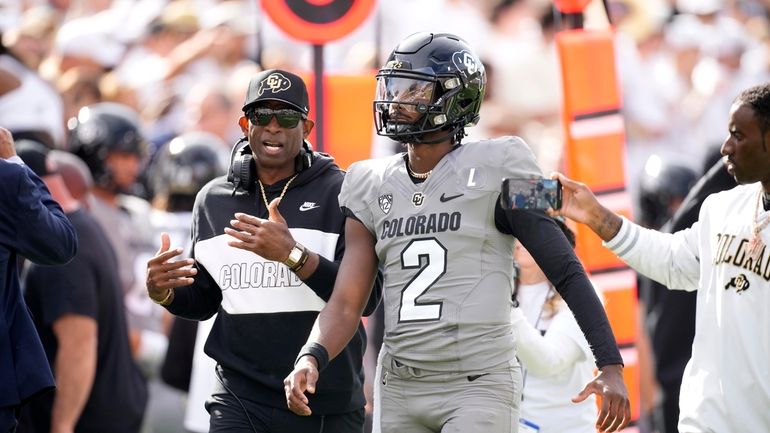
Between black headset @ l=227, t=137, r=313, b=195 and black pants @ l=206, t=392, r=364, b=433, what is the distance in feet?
2.90

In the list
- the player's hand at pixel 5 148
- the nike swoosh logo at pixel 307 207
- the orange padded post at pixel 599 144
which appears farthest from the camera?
the orange padded post at pixel 599 144

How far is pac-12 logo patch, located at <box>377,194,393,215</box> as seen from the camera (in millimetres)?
5664

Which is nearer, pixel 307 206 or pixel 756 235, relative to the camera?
pixel 756 235

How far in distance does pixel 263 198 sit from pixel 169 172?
151 inches

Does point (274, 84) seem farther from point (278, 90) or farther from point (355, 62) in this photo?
point (355, 62)

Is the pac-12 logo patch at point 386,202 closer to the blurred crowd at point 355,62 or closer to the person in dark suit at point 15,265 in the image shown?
the person in dark suit at point 15,265

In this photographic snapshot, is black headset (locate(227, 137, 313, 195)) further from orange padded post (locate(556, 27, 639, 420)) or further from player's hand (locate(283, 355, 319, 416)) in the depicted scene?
orange padded post (locate(556, 27, 639, 420))

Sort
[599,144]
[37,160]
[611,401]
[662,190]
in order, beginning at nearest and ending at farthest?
[611,401] → [37,160] → [599,144] → [662,190]

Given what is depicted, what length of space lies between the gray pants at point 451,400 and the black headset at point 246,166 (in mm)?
1205

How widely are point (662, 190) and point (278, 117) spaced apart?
19.1ft

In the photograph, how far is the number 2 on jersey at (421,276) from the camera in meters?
5.51

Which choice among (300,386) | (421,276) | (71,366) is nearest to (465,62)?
(421,276)

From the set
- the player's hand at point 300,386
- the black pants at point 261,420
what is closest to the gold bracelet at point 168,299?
the black pants at point 261,420

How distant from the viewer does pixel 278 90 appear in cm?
641
